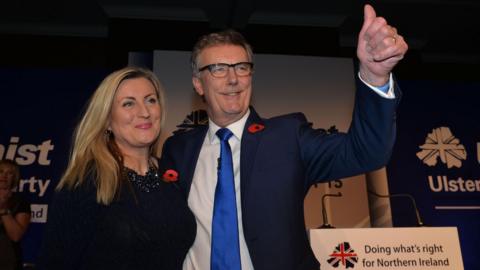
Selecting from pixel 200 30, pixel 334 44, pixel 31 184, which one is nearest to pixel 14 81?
pixel 31 184

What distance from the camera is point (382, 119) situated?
1.50m

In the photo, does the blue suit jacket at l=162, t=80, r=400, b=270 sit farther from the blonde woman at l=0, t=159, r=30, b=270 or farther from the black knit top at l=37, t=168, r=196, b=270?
the blonde woman at l=0, t=159, r=30, b=270

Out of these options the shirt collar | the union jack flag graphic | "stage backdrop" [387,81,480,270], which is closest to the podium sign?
the union jack flag graphic

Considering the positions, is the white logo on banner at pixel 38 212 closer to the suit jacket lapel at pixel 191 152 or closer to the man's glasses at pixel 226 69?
the suit jacket lapel at pixel 191 152

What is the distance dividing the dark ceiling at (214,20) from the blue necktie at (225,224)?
4.62 m

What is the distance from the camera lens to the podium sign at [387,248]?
113 inches

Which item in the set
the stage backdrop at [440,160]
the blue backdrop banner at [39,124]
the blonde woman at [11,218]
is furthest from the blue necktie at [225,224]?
the stage backdrop at [440,160]

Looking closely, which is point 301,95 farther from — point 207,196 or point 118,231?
point 118,231

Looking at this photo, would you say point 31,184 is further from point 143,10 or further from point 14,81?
point 143,10

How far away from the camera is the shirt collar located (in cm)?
206

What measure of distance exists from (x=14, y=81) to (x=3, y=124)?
1.93ft

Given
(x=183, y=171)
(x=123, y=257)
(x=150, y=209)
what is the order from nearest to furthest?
(x=123, y=257), (x=150, y=209), (x=183, y=171)

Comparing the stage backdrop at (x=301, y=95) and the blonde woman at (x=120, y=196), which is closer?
the blonde woman at (x=120, y=196)

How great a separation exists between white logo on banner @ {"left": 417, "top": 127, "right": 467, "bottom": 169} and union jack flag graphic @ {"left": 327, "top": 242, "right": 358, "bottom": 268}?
3.67 m
